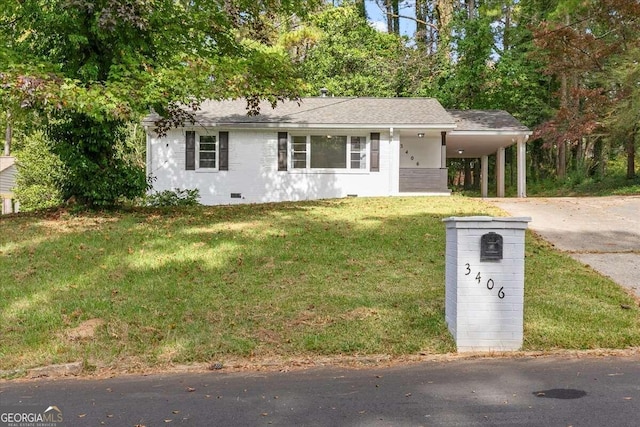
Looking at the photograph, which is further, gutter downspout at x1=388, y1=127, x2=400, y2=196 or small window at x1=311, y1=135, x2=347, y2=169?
small window at x1=311, y1=135, x2=347, y2=169

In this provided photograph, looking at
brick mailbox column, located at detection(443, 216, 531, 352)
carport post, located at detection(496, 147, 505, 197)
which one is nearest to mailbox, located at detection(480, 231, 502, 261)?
brick mailbox column, located at detection(443, 216, 531, 352)

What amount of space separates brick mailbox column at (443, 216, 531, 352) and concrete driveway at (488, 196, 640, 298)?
2809mm

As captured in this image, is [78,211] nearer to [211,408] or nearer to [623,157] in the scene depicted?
[211,408]

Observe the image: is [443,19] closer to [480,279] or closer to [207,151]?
[207,151]

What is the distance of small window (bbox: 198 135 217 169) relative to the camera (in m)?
19.5

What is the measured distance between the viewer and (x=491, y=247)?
530 centimetres

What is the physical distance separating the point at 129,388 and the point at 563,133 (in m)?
23.1

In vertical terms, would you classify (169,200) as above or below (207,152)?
below

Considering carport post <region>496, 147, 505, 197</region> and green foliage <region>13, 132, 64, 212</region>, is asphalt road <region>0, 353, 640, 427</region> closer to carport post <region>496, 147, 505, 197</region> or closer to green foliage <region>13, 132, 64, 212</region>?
carport post <region>496, 147, 505, 197</region>

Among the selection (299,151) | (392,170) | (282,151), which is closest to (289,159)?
(282,151)

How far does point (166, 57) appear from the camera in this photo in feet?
43.7

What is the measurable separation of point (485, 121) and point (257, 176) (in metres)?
9.26

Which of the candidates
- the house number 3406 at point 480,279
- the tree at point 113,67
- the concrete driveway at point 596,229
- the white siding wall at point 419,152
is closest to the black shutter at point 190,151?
the tree at point 113,67

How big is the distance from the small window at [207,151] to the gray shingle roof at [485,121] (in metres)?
8.84
